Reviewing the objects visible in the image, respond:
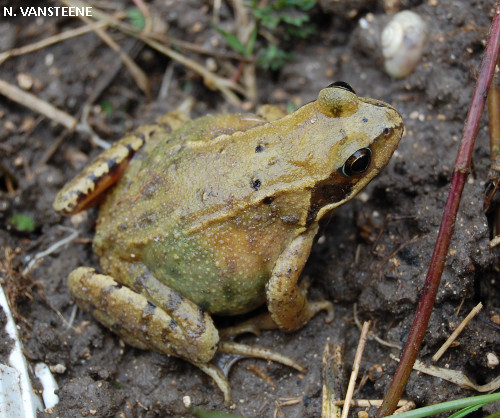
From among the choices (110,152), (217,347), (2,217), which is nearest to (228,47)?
(110,152)

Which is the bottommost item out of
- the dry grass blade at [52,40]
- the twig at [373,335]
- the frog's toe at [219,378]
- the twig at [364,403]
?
the twig at [364,403]

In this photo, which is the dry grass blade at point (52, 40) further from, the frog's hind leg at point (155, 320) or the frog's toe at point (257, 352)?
the frog's toe at point (257, 352)

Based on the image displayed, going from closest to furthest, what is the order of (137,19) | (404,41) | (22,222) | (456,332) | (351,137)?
(351,137) → (456,332) → (404,41) → (22,222) → (137,19)

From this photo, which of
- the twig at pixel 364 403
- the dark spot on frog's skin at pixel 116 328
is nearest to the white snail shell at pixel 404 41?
the twig at pixel 364 403

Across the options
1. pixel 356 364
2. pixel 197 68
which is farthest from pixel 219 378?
pixel 197 68

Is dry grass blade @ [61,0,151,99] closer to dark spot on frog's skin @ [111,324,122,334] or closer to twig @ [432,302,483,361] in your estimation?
dark spot on frog's skin @ [111,324,122,334]

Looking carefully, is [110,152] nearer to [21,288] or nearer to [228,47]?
[21,288]

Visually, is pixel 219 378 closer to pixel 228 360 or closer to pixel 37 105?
pixel 228 360
